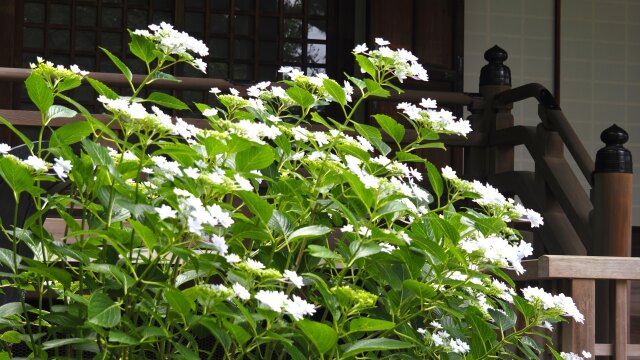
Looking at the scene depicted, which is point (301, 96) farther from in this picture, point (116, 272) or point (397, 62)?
point (116, 272)

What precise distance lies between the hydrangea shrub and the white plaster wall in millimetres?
4541

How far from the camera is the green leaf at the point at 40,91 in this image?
5.61 ft

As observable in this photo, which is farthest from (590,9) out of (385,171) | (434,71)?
Answer: (385,171)

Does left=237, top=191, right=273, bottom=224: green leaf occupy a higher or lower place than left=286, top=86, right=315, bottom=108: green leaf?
lower

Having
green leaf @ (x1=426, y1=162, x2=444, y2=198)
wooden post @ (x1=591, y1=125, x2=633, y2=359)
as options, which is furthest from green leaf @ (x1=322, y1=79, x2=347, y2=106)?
wooden post @ (x1=591, y1=125, x2=633, y2=359)

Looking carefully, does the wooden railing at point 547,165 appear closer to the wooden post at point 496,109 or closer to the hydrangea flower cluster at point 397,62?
the wooden post at point 496,109

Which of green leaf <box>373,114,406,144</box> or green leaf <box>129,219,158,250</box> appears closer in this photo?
green leaf <box>129,219,158,250</box>

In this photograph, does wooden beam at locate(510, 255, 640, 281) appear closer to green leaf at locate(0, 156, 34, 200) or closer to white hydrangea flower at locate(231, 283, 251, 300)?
white hydrangea flower at locate(231, 283, 251, 300)

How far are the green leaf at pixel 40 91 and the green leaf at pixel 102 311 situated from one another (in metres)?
0.36

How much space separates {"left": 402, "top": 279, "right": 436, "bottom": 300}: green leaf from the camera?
1.70 m

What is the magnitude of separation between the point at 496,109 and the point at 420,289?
3.78 m

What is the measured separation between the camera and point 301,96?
1.88 m

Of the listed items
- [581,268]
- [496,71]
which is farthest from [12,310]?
[496,71]

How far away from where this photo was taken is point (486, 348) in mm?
1900
